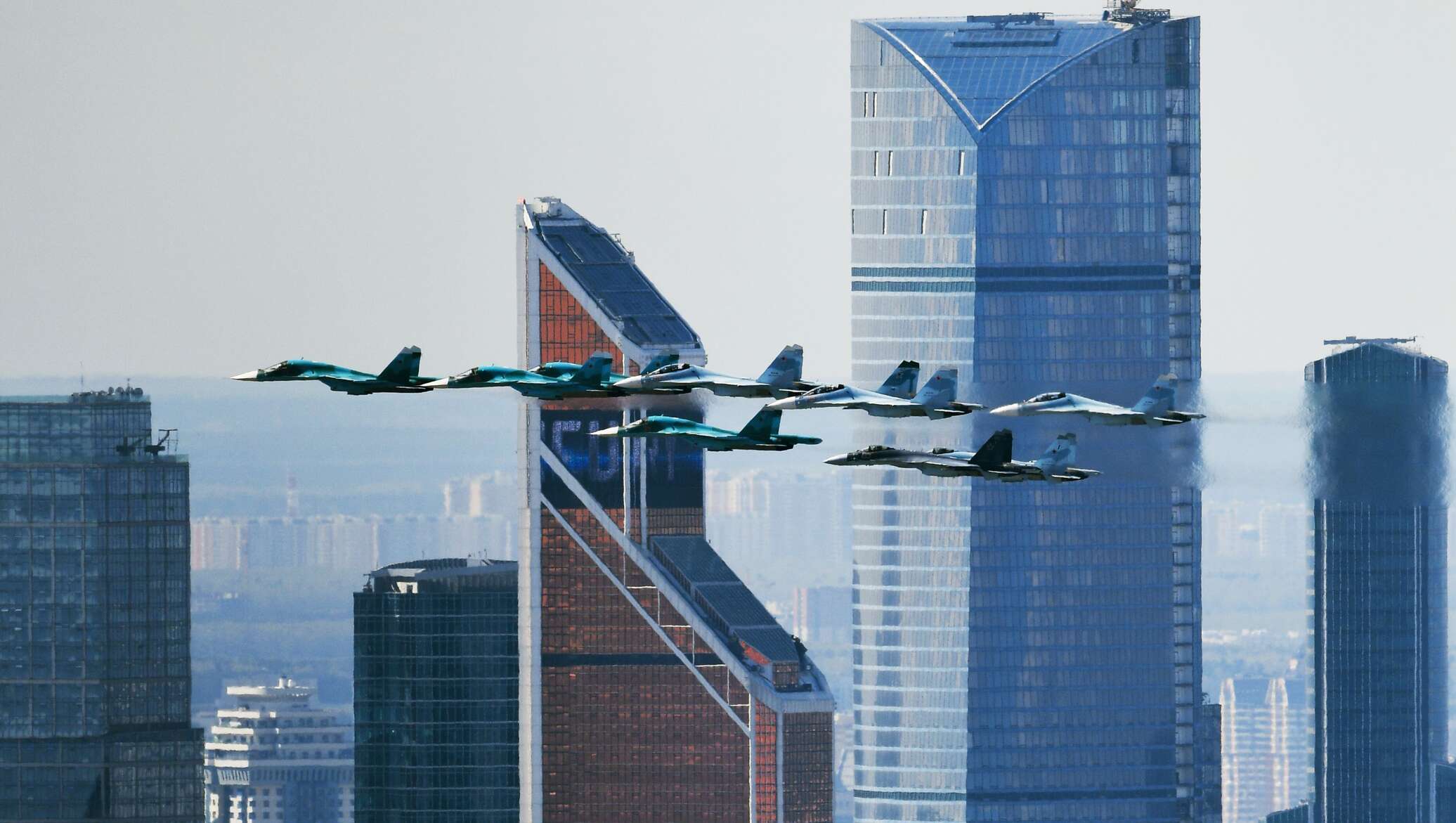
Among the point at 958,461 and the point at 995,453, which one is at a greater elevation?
the point at 995,453

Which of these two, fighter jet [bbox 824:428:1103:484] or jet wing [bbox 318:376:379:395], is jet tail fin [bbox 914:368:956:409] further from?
jet wing [bbox 318:376:379:395]

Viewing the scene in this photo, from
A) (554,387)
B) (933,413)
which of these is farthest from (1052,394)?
(554,387)

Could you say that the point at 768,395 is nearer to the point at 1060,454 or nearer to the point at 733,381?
the point at 733,381

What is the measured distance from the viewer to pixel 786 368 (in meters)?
164

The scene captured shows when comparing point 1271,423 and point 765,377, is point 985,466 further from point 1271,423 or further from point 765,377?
point 1271,423

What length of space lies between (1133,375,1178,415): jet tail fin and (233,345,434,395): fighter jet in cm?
4052

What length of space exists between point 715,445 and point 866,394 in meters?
11.3

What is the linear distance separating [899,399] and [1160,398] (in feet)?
70.8

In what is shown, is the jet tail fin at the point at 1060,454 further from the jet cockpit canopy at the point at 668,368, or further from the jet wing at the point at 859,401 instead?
the jet cockpit canopy at the point at 668,368

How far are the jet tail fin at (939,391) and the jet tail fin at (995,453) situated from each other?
11.3ft

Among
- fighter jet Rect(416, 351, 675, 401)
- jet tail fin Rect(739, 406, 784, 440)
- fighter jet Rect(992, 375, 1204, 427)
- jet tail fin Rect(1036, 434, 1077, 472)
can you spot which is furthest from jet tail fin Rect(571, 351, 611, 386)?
jet tail fin Rect(1036, 434, 1077, 472)

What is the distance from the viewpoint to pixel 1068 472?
7082 inches

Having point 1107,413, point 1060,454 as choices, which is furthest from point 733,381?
point 1060,454

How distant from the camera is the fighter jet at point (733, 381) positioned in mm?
158750
